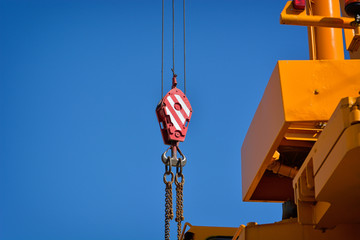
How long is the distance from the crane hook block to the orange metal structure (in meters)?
1.25

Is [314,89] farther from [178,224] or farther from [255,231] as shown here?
[178,224]

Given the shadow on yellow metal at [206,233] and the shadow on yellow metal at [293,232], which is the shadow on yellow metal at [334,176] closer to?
the shadow on yellow metal at [293,232]

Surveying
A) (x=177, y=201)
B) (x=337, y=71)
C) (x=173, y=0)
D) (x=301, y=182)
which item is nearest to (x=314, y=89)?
(x=337, y=71)

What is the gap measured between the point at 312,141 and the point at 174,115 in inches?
107

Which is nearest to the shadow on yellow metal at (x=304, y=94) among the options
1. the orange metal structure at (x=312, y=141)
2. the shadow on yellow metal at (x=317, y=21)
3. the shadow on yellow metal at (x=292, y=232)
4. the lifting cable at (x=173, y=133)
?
the orange metal structure at (x=312, y=141)

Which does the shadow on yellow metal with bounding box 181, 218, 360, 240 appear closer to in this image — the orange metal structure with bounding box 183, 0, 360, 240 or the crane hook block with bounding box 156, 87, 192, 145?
the orange metal structure with bounding box 183, 0, 360, 240

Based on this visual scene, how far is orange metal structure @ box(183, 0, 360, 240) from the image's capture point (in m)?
3.25

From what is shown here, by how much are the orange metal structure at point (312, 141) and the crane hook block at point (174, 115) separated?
1.25 m

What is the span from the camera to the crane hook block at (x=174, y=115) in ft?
23.6

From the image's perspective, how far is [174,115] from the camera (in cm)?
738

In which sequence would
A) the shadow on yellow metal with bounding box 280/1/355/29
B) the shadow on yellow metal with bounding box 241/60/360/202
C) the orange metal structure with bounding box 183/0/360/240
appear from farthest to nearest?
the shadow on yellow metal with bounding box 280/1/355/29 < the shadow on yellow metal with bounding box 241/60/360/202 < the orange metal structure with bounding box 183/0/360/240

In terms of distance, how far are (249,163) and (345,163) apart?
2.63 meters

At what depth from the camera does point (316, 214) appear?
405 centimetres

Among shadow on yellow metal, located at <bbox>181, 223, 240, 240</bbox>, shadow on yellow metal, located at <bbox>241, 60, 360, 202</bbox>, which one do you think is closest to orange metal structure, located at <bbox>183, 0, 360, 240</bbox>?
shadow on yellow metal, located at <bbox>241, 60, 360, 202</bbox>
